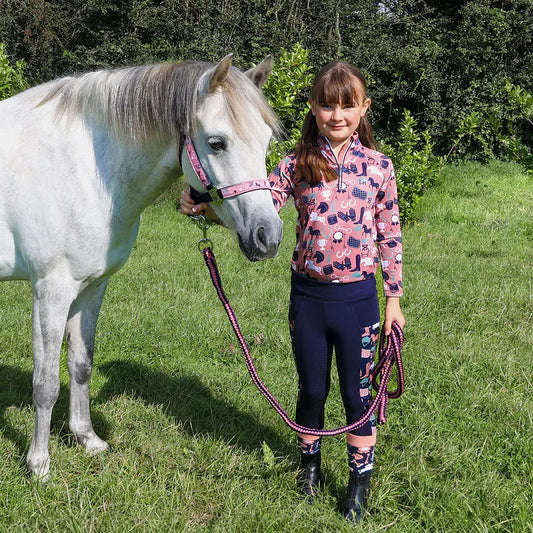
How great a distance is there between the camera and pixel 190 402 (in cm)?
307

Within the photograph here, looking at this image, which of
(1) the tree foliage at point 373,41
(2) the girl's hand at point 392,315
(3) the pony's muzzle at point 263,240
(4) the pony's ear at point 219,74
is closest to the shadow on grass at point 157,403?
(2) the girl's hand at point 392,315

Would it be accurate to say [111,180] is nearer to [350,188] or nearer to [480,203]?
[350,188]

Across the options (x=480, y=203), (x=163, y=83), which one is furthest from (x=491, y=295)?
(x=480, y=203)

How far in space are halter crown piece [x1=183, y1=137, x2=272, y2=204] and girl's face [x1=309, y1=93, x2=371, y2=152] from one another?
1.05 ft

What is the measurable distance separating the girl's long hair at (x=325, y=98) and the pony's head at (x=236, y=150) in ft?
0.59

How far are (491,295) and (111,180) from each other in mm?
3635

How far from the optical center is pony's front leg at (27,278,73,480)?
2238 millimetres

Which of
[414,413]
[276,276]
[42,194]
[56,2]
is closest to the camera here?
[42,194]

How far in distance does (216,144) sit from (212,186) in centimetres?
16

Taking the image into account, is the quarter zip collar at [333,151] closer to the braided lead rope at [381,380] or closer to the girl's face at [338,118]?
the girl's face at [338,118]

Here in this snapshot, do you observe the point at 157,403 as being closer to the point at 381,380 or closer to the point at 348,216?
the point at 381,380

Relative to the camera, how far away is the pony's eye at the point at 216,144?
1946mm

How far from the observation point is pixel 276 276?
17.8 feet

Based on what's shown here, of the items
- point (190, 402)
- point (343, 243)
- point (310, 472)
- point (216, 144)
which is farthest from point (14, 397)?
point (343, 243)
